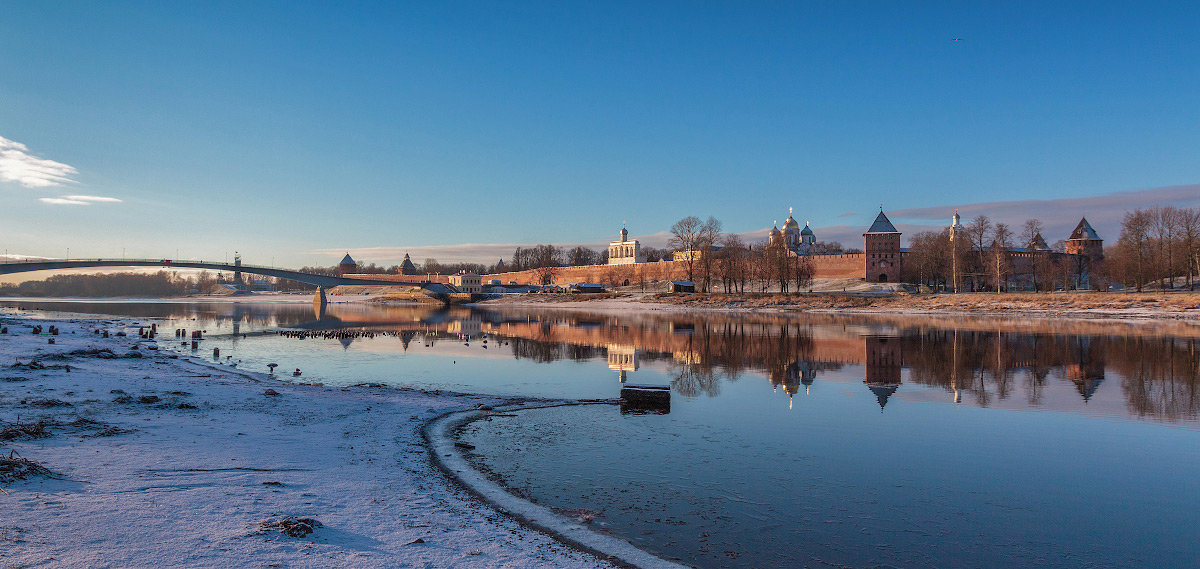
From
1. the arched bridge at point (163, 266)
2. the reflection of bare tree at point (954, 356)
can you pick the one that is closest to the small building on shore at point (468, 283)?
the arched bridge at point (163, 266)

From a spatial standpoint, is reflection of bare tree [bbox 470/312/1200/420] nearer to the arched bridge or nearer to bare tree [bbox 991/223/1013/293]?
bare tree [bbox 991/223/1013/293]

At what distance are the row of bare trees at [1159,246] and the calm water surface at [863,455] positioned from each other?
2031 inches

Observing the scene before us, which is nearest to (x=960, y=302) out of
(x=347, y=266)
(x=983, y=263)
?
(x=983, y=263)

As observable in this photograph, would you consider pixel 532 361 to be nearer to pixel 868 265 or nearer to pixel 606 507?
pixel 606 507

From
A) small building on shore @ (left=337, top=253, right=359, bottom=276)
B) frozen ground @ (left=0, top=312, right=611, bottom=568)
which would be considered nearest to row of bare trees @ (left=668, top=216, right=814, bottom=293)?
frozen ground @ (left=0, top=312, right=611, bottom=568)

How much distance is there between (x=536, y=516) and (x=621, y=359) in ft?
52.5

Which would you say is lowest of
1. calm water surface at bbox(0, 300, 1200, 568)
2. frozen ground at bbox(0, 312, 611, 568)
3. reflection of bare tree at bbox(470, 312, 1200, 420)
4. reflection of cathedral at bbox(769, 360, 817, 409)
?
reflection of bare tree at bbox(470, 312, 1200, 420)

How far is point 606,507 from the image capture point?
670 cm

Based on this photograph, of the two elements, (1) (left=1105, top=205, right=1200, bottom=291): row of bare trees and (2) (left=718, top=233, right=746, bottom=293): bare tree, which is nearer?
(1) (left=1105, top=205, right=1200, bottom=291): row of bare trees

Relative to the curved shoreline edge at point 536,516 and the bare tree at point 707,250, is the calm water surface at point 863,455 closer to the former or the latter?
the curved shoreline edge at point 536,516

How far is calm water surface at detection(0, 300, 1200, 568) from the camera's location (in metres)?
5.91

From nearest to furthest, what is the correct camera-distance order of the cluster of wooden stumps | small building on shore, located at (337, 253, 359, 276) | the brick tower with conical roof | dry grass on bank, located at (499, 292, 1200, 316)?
the cluster of wooden stumps
dry grass on bank, located at (499, 292, 1200, 316)
the brick tower with conical roof
small building on shore, located at (337, 253, 359, 276)

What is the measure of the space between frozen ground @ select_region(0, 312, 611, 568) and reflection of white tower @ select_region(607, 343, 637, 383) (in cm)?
838

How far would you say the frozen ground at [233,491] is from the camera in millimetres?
4809
